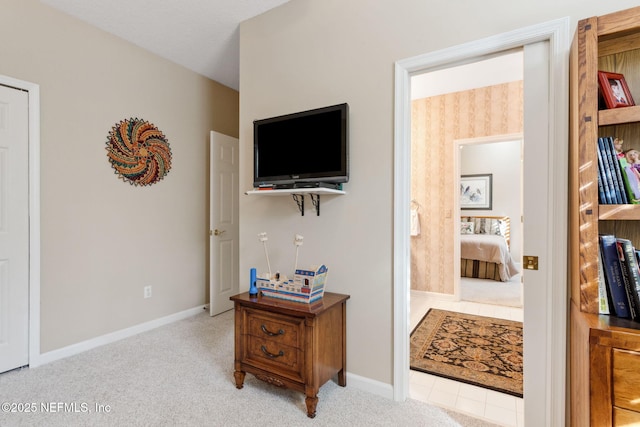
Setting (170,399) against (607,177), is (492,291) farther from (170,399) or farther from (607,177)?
(170,399)

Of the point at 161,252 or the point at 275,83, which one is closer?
the point at 275,83

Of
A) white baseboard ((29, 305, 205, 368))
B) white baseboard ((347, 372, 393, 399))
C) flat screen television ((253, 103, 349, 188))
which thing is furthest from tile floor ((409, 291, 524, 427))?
white baseboard ((29, 305, 205, 368))

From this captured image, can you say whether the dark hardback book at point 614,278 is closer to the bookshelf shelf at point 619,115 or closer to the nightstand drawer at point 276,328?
the bookshelf shelf at point 619,115

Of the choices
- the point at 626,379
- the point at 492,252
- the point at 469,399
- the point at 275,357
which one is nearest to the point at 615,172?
the point at 626,379

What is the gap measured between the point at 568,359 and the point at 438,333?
61.5 inches

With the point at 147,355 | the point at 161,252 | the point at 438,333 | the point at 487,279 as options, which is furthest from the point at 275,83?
the point at 487,279

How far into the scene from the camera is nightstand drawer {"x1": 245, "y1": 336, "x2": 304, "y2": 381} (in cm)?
179

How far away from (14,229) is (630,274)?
138 inches

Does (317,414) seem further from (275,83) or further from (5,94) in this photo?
(5,94)

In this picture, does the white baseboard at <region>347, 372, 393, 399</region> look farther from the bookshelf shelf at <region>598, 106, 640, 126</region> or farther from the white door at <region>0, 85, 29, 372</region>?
the white door at <region>0, 85, 29, 372</region>

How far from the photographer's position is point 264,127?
2252 mm

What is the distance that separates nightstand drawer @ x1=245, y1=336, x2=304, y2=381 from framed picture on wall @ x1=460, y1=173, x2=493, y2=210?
5878mm

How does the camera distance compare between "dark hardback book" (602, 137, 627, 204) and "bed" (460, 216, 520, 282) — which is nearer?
"dark hardback book" (602, 137, 627, 204)

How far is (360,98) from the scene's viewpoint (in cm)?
202
